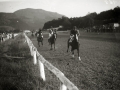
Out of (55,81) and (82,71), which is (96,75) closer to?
(82,71)

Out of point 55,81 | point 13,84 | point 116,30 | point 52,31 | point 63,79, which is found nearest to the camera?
point 63,79

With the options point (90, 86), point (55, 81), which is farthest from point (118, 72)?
point (55, 81)

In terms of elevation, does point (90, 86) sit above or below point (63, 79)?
below

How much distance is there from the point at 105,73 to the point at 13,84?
4.02m

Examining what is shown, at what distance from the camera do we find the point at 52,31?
1574cm

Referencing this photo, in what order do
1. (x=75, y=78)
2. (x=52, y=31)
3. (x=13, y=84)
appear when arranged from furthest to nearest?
(x=52, y=31), (x=75, y=78), (x=13, y=84)

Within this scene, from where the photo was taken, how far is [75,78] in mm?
5504

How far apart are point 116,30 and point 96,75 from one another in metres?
28.9

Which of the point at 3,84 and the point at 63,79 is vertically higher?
the point at 63,79

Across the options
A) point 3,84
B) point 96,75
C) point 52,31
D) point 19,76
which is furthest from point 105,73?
point 52,31

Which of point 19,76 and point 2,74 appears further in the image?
point 2,74

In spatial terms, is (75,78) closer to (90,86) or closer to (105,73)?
(90,86)

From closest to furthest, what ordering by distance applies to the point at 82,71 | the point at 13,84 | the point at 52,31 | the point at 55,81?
the point at 13,84 < the point at 55,81 < the point at 82,71 < the point at 52,31

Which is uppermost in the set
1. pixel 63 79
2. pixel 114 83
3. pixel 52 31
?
pixel 52 31
